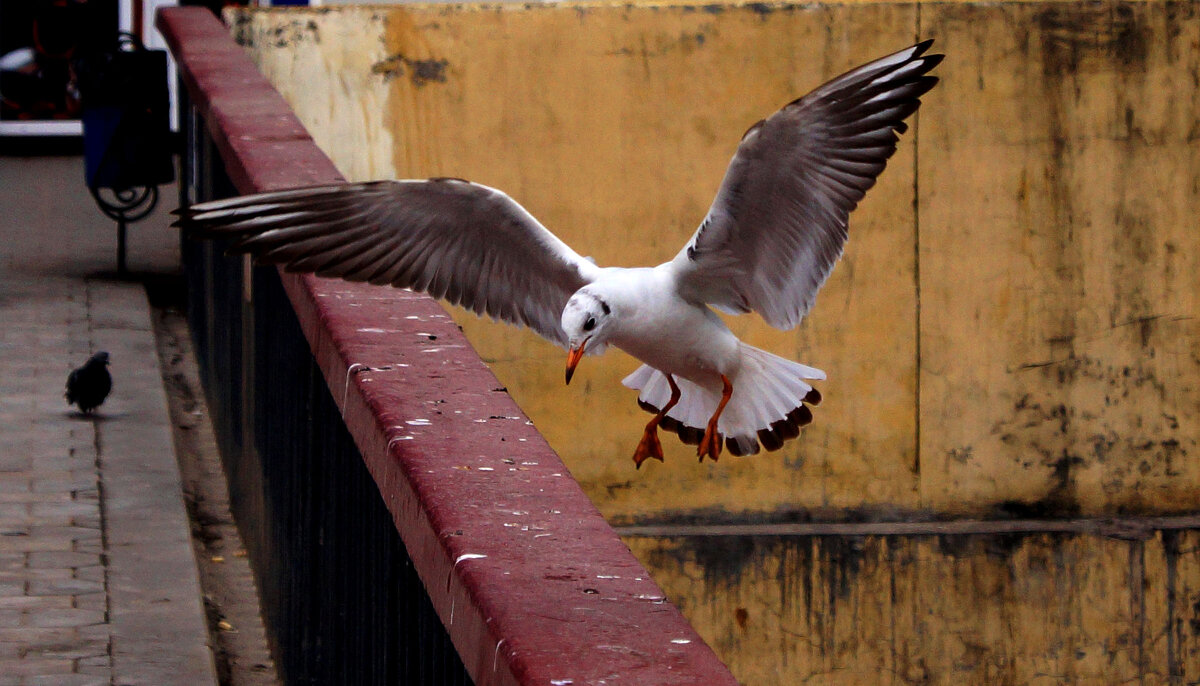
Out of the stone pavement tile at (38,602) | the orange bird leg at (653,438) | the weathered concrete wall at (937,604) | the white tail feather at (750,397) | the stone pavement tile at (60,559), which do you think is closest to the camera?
the stone pavement tile at (38,602)

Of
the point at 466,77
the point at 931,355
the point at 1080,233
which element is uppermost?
the point at 466,77

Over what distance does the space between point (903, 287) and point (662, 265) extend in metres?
4.21

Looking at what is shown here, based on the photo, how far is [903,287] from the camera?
27.5 feet

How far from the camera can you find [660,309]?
4.27 m

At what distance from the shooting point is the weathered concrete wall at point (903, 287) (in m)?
8.18

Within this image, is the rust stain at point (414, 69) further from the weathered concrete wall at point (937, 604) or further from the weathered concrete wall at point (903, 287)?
the weathered concrete wall at point (937, 604)

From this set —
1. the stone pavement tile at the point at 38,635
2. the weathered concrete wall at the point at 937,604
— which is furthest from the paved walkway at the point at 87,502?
the weathered concrete wall at the point at 937,604

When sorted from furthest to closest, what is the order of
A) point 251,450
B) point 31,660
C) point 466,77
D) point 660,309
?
point 466,77 → point 251,450 → point 660,309 → point 31,660

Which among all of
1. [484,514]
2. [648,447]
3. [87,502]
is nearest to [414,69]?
[648,447]

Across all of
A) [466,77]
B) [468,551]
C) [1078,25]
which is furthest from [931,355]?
[468,551]

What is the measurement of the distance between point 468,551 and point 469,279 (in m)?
2.42

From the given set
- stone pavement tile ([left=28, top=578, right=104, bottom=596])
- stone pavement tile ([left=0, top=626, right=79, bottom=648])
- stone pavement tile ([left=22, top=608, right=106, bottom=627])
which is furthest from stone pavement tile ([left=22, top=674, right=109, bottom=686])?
stone pavement tile ([left=28, top=578, right=104, bottom=596])

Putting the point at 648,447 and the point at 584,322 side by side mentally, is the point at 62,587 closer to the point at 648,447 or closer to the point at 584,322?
the point at 584,322

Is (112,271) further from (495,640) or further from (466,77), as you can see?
(495,640)
